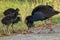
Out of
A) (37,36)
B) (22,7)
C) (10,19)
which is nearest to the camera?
(37,36)

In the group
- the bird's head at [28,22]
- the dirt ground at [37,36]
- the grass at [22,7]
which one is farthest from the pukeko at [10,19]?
the dirt ground at [37,36]

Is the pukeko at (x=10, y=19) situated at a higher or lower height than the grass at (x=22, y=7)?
higher

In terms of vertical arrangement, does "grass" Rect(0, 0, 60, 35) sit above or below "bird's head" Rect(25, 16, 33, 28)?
below

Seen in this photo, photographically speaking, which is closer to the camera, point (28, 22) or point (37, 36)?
point (37, 36)

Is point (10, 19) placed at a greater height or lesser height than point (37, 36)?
greater

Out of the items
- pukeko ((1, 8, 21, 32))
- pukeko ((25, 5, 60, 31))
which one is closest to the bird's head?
pukeko ((25, 5, 60, 31))

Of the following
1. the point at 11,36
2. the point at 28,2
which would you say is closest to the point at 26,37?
the point at 11,36

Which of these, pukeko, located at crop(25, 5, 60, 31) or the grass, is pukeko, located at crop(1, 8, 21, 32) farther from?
the grass

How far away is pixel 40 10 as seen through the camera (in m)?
8.02

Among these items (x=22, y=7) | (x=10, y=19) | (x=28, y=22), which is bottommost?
(x=22, y=7)

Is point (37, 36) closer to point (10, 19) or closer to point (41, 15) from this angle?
point (41, 15)

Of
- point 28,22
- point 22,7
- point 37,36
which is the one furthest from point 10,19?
point 22,7

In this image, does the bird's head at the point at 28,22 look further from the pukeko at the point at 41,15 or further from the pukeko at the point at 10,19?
the pukeko at the point at 10,19

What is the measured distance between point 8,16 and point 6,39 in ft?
3.66
